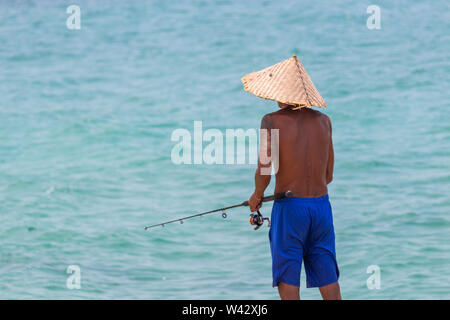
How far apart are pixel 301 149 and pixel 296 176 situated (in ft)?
0.48

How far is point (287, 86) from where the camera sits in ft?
14.0

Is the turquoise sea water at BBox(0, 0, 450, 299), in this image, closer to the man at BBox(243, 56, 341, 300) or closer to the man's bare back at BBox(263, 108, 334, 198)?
the man at BBox(243, 56, 341, 300)

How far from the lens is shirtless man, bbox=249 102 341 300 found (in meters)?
4.21

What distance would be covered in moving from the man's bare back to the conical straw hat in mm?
82

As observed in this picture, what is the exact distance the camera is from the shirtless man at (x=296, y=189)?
166 inches

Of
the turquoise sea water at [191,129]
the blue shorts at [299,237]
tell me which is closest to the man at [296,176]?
the blue shorts at [299,237]

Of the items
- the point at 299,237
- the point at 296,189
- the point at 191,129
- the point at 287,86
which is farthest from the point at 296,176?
the point at 191,129

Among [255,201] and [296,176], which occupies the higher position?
[296,176]

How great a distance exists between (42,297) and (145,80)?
379 inches

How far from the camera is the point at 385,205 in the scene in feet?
→ 33.4

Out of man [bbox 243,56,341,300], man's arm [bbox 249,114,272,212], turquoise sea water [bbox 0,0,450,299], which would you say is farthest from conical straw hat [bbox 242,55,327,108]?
turquoise sea water [bbox 0,0,450,299]

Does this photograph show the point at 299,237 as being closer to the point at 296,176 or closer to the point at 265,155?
the point at 296,176

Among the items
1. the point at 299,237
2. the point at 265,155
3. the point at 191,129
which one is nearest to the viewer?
the point at 265,155
